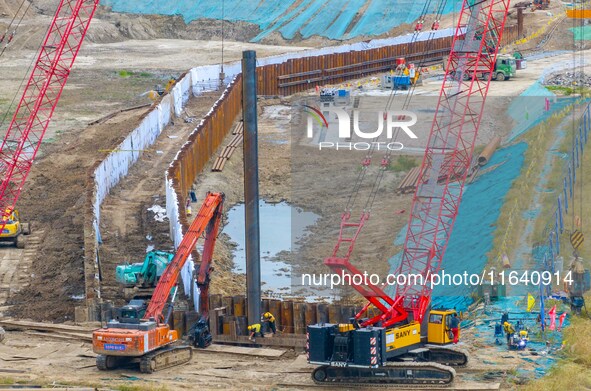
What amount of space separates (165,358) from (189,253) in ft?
13.4

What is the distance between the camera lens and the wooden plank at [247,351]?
120 ft

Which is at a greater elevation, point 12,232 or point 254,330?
point 12,232

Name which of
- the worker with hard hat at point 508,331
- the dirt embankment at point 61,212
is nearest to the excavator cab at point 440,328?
the worker with hard hat at point 508,331

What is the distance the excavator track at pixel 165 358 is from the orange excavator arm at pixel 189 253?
3.75 feet

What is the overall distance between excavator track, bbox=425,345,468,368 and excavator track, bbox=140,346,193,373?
6642mm

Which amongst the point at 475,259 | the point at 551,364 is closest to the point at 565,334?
the point at 551,364

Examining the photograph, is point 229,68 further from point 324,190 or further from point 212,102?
point 324,190

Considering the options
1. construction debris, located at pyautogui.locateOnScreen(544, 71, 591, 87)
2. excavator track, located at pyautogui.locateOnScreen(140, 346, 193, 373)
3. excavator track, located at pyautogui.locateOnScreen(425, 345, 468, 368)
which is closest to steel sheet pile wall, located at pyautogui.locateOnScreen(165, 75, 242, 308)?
excavator track, located at pyautogui.locateOnScreen(140, 346, 193, 373)

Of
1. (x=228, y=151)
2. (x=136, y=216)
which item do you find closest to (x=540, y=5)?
(x=228, y=151)

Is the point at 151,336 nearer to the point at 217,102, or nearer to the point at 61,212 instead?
the point at 61,212

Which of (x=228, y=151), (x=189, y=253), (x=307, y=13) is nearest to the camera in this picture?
(x=189, y=253)

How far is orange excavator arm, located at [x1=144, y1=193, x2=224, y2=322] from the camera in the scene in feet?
118

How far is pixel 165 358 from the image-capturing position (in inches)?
1368

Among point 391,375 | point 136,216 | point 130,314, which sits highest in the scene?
point 136,216
